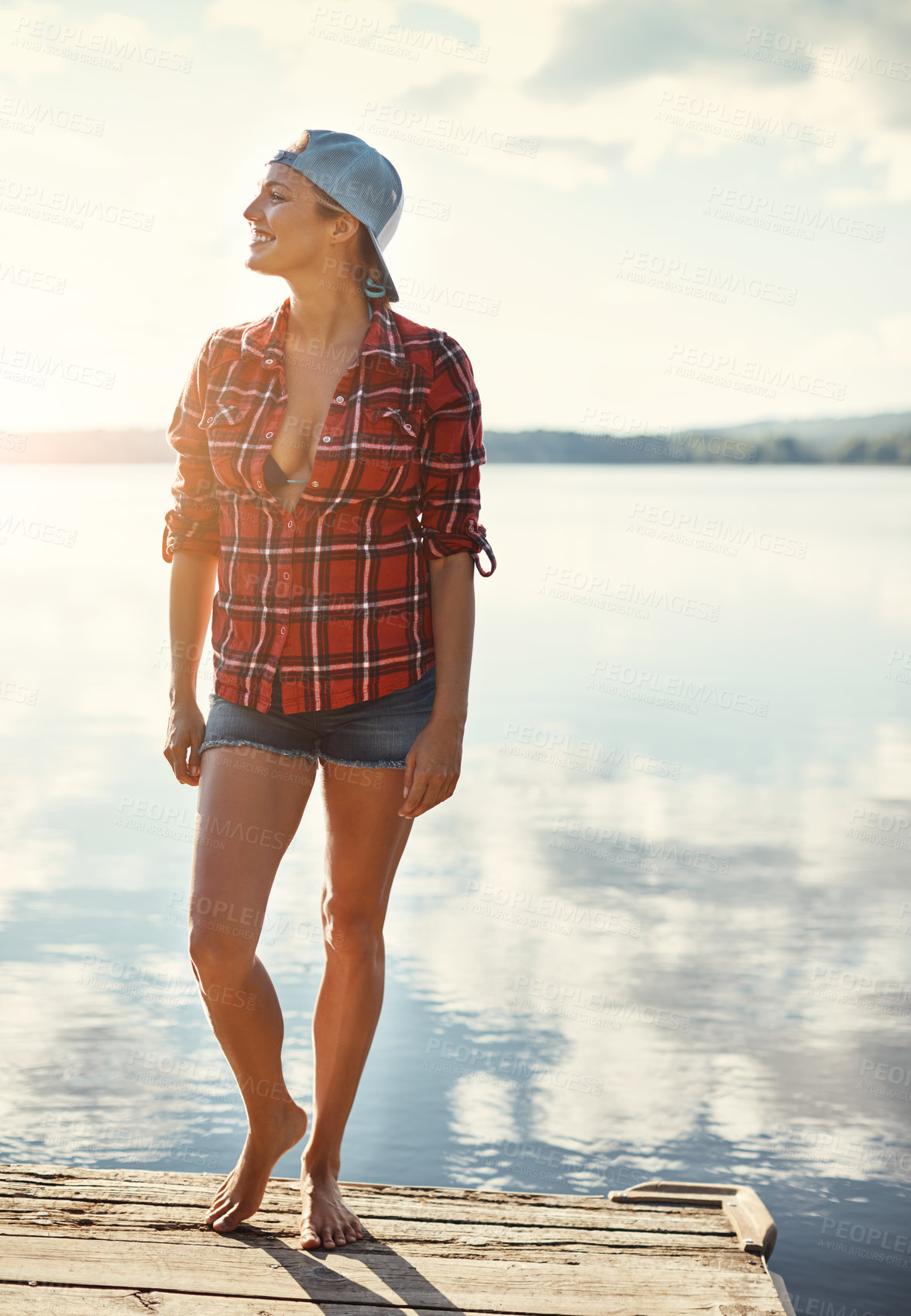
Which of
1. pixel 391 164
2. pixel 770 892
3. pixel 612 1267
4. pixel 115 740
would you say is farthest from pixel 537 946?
pixel 115 740

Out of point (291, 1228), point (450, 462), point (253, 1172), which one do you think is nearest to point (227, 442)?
point (450, 462)

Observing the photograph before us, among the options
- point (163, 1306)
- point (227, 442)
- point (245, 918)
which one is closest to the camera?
point (163, 1306)

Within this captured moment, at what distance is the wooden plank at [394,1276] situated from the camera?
214 cm

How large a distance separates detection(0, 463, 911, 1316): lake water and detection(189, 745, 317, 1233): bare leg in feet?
6.73

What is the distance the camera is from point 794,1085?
480 cm

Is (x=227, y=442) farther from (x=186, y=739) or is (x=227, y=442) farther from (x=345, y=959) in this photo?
(x=345, y=959)

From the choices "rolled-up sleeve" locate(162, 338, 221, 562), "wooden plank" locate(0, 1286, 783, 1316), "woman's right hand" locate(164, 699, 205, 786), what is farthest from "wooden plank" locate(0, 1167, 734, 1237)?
"rolled-up sleeve" locate(162, 338, 221, 562)

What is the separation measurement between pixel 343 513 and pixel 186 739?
1.68 feet

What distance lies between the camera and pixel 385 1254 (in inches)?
91.1

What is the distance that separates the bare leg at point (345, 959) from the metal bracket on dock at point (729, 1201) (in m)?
0.62

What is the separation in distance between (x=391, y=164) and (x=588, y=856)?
199 inches

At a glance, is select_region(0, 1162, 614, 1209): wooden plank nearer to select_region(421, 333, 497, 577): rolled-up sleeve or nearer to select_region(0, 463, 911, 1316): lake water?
select_region(421, 333, 497, 577): rolled-up sleeve

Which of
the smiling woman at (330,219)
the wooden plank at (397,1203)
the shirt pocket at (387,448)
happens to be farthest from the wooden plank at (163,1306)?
the smiling woman at (330,219)

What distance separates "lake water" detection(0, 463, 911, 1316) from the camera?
436cm
